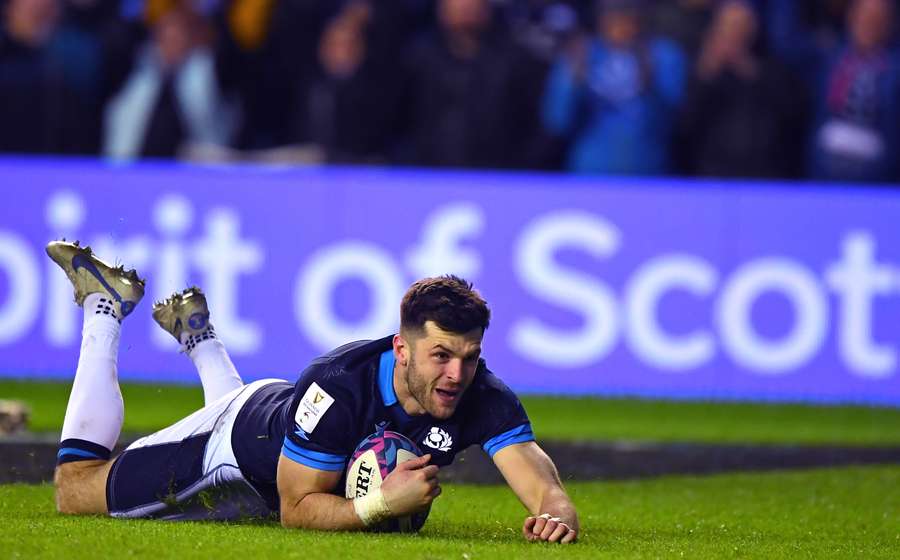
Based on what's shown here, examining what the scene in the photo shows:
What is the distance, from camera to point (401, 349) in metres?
7.23

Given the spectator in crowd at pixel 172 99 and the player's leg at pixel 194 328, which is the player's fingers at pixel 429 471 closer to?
the player's leg at pixel 194 328

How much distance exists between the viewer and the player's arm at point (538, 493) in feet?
23.9

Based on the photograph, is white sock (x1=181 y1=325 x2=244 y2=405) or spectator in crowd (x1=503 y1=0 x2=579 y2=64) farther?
spectator in crowd (x1=503 y1=0 x2=579 y2=64)

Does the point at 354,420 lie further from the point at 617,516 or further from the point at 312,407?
the point at 617,516

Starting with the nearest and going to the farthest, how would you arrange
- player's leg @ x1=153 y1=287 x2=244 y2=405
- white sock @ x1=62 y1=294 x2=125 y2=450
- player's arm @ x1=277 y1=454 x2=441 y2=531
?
1. player's arm @ x1=277 y1=454 x2=441 y2=531
2. white sock @ x1=62 y1=294 x2=125 y2=450
3. player's leg @ x1=153 y1=287 x2=244 y2=405

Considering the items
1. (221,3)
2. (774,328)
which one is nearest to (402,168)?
(221,3)

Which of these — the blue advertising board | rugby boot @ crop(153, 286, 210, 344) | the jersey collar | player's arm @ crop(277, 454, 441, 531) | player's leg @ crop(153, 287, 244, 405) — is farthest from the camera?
the blue advertising board

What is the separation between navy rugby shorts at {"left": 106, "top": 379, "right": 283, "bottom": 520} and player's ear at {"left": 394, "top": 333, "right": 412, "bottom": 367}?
1.06 meters

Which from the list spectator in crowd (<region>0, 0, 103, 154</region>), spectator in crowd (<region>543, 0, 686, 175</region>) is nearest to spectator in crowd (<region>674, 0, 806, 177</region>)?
spectator in crowd (<region>543, 0, 686, 175</region>)

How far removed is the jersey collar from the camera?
24.2 feet

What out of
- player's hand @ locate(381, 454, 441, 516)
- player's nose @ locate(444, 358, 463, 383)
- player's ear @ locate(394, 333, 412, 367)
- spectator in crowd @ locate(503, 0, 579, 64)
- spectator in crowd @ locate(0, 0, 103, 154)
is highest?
spectator in crowd @ locate(503, 0, 579, 64)

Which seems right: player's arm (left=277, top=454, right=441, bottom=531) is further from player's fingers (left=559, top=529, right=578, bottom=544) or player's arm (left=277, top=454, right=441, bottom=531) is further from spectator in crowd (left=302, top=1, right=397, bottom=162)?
spectator in crowd (left=302, top=1, right=397, bottom=162)

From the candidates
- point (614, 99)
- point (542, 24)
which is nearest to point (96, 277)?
point (614, 99)

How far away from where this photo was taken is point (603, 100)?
16078 mm
